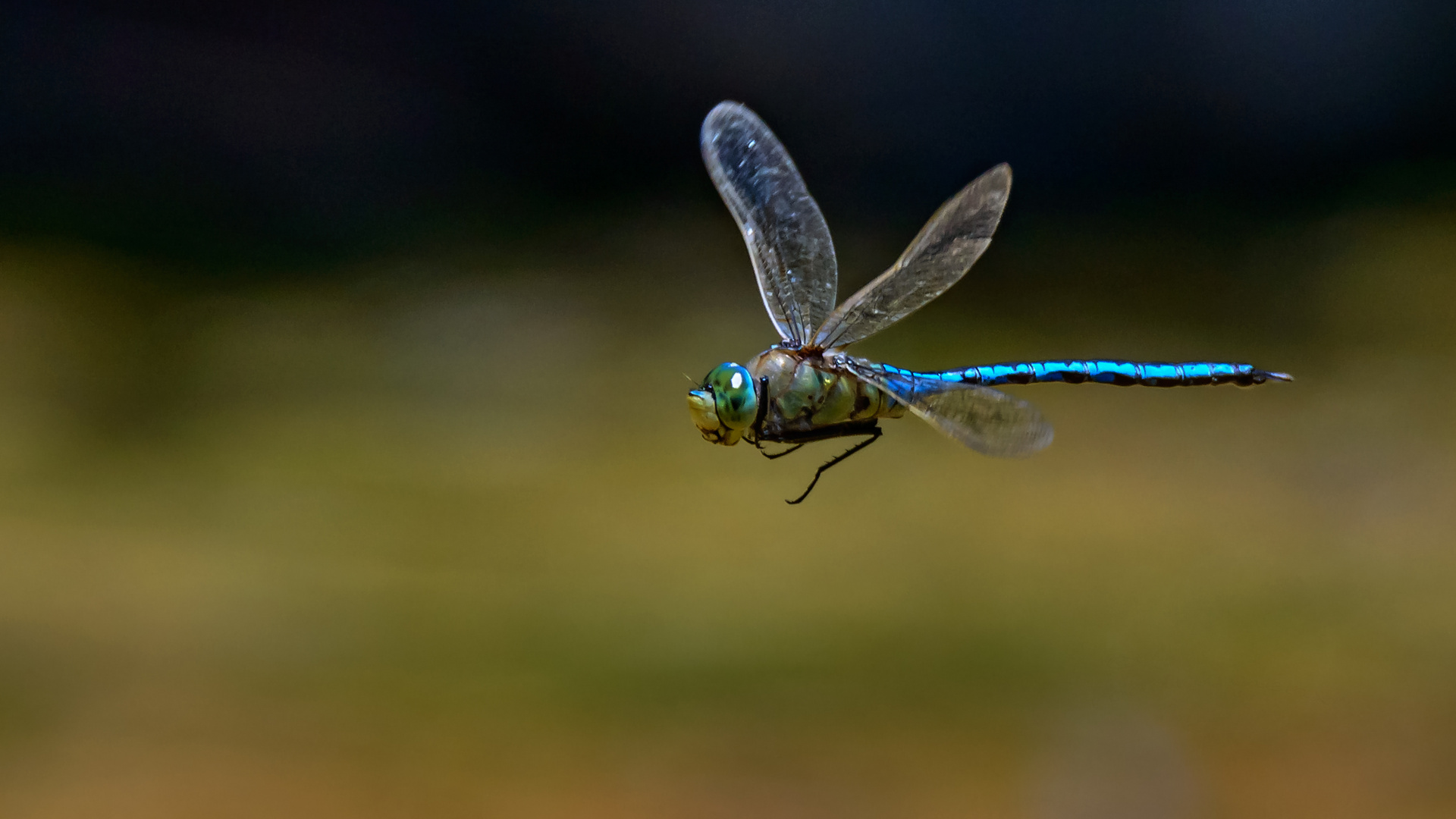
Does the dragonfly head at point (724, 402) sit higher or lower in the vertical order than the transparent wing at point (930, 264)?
lower

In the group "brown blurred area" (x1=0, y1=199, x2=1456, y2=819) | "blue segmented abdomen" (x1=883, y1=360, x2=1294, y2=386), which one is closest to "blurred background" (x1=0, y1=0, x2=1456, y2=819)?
"brown blurred area" (x1=0, y1=199, x2=1456, y2=819)

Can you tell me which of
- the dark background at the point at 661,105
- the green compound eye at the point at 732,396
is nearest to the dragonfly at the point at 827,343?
the green compound eye at the point at 732,396

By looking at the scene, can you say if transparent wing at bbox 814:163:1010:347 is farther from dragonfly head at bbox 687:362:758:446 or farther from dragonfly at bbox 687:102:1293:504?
dragonfly head at bbox 687:362:758:446

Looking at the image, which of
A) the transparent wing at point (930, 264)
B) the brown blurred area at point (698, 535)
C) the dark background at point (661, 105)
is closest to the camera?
the transparent wing at point (930, 264)

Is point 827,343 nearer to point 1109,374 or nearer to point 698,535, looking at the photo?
point 1109,374

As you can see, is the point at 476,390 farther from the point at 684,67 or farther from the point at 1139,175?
the point at 1139,175

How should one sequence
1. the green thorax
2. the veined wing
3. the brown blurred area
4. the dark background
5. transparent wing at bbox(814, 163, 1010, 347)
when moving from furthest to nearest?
the dark background
the brown blurred area
transparent wing at bbox(814, 163, 1010, 347)
the green thorax
the veined wing

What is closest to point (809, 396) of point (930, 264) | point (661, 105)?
point (930, 264)

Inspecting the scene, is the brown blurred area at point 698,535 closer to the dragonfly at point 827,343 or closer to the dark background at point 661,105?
the dark background at point 661,105
